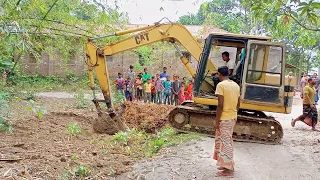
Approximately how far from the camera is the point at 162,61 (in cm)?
2667

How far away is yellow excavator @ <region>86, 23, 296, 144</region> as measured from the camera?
340 inches

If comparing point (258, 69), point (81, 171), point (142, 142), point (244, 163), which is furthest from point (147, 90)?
point (81, 171)

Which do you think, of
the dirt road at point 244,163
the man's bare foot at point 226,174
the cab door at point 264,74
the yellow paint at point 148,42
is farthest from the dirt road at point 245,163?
the yellow paint at point 148,42

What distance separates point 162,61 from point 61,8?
15.9m

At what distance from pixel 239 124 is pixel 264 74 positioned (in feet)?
4.04

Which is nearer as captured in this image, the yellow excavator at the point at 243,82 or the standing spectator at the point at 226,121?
the standing spectator at the point at 226,121

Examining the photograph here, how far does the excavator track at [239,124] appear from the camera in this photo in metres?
8.76

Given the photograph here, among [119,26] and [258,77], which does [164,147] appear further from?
[119,26]

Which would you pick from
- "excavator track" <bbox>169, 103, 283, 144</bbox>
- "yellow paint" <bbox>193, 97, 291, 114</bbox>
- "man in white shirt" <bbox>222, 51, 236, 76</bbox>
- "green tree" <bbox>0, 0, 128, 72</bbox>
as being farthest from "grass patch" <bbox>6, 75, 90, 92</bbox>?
"yellow paint" <bbox>193, 97, 291, 114</bbox>

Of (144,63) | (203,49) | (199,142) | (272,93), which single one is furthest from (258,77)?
(144,63)

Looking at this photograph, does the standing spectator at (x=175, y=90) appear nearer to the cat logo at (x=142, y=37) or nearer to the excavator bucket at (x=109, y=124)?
the excavator bucket at (x=109, y=124)

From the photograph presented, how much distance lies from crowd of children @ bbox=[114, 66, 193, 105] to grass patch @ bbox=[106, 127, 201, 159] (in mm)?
6324

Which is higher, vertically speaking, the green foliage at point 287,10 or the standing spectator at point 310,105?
the green foliage at point 287,10

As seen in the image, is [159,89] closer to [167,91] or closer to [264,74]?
[167,91]
